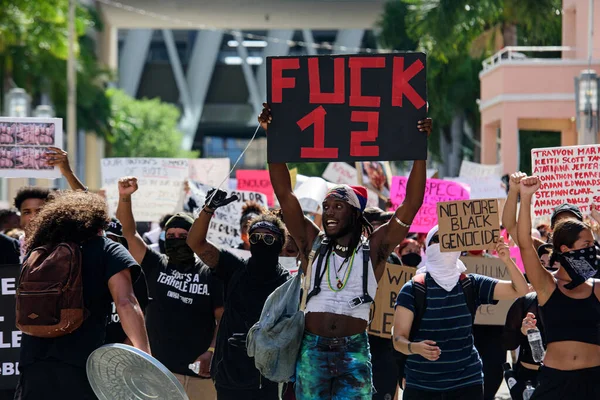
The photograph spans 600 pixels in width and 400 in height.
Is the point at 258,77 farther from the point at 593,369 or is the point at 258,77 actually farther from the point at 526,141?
the point at 593,369

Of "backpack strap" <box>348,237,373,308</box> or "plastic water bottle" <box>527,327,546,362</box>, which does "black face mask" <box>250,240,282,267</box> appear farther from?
"plastic water bottle" <box>527,327,546,362</box>

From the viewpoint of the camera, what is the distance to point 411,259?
9.84 metres

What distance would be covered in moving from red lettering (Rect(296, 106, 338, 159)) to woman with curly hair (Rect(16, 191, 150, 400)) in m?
1.37

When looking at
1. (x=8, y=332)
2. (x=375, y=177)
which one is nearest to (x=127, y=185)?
(x=8, y=332)

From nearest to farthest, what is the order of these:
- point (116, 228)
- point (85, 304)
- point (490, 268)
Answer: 1. point (85, 304)
2. point (116, 228)
3. point (490, 268)

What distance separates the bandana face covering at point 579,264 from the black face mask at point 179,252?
2.79 metres

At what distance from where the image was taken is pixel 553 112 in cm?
2761

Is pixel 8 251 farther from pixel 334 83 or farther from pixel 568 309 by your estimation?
pixel 568 309

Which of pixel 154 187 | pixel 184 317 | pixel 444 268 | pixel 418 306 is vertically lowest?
pixel 184 317

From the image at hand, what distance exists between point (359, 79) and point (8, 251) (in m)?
3.27

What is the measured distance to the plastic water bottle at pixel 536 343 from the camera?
680 cm

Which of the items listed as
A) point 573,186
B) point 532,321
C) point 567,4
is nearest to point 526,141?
point 567,4

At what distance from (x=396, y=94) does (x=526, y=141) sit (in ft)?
95.5

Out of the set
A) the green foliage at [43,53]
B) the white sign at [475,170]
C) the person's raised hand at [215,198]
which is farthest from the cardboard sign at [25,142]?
the green foliage at [43,53]
